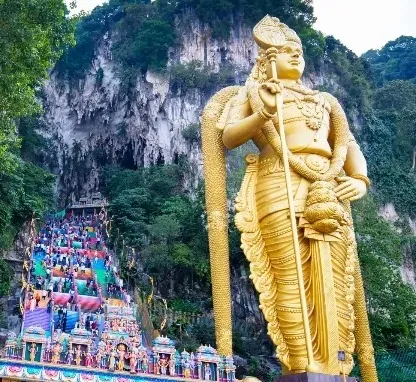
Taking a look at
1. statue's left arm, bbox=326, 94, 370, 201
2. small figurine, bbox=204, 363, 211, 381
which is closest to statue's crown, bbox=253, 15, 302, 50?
statue's left arm, bbox=326, 94, 370, 201

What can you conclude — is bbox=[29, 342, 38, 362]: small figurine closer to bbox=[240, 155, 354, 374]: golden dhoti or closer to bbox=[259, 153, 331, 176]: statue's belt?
bbox=[240, 155, 354, 374]: golden dhoti

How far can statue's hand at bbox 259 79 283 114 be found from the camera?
11.5 feet

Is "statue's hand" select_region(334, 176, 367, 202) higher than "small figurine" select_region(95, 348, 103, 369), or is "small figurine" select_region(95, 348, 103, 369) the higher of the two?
"statue's hand" select_region(334, 176, 367, 202)

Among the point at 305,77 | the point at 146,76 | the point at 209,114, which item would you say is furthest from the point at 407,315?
the point at 146,76

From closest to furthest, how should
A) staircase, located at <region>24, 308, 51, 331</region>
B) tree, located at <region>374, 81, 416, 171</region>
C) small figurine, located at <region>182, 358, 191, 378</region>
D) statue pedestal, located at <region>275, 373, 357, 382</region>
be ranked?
statue pedestal, located at <region>275, 373, 357, 382</region> < small figurine, located at <region>182, 358, 191, 378</region> < staircase, located at <region>24, 308, 51, 331</region> < tree, located at <region>374, 81, 416, 171</region>

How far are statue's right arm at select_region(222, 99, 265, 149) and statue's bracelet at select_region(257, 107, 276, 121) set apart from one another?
0.04m

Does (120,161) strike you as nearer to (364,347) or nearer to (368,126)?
(368,126)

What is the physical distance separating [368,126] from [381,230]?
11.2 meters

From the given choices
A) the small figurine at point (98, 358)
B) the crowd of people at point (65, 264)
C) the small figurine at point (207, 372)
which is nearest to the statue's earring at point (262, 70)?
the small figurine at point (207, 372)

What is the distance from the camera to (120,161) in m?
23.8

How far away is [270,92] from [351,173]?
1311mm

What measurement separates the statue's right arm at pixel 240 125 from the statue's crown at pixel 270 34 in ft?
1.55

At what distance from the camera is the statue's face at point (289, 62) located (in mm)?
4543

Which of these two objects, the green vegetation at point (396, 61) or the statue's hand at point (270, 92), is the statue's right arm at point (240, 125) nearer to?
the statue's hand at point (270, 92)
